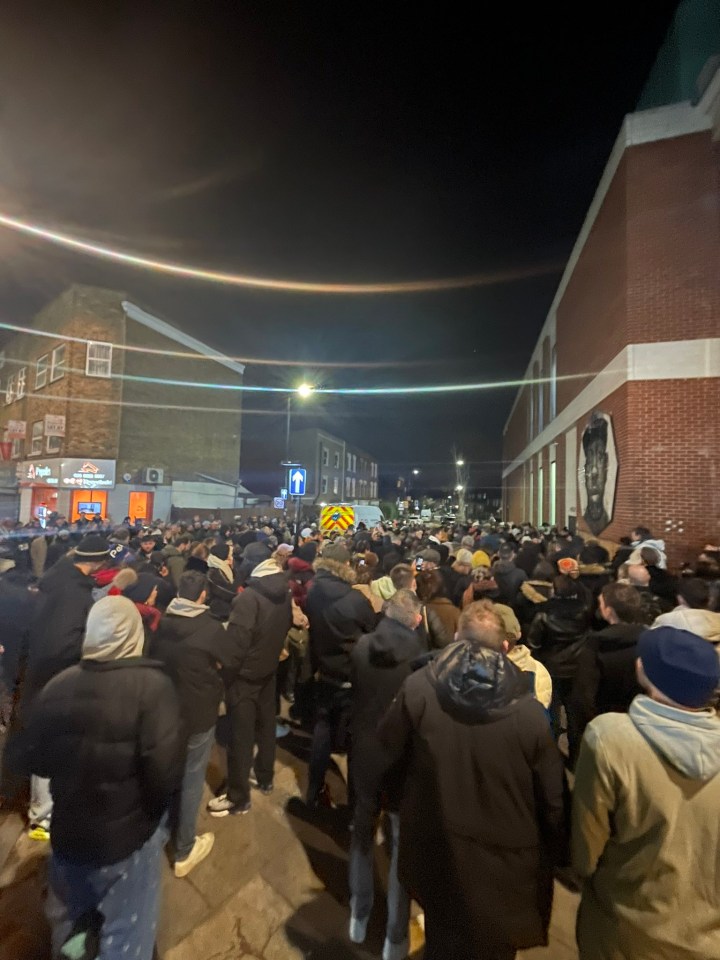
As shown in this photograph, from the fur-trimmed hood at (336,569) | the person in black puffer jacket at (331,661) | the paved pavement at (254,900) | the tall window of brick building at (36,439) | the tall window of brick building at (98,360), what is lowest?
the paved pavement at (254,900)

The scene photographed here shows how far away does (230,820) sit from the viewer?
3.47 meters

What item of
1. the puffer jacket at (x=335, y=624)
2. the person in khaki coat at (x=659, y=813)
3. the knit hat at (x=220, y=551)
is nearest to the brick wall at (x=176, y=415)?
the knit hat at (x=220, y=551)

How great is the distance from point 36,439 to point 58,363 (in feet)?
14.9

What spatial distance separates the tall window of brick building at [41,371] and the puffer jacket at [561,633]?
91.3 feet

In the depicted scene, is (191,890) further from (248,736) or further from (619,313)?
(619,313)

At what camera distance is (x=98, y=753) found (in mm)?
1941

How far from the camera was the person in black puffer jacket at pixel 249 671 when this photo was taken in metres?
3.48

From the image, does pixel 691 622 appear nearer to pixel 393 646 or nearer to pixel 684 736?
pixel 684 736

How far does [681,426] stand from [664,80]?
6.82 meters

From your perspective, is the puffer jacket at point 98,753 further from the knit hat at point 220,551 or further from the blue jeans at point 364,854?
the knit hat at point 220,551

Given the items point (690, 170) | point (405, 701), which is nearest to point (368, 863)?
point (405, 701)

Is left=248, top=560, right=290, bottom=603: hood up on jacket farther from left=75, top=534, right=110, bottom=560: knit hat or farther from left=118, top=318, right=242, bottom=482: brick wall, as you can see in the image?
left=118, top=318, right=242, bottom=482: brick wall

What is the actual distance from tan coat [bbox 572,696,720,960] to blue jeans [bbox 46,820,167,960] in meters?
1.96

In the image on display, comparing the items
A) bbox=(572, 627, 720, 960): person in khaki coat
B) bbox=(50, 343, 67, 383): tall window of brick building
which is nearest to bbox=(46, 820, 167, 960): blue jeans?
bbox=(572, 627, 720, 960): person in khaki coat
